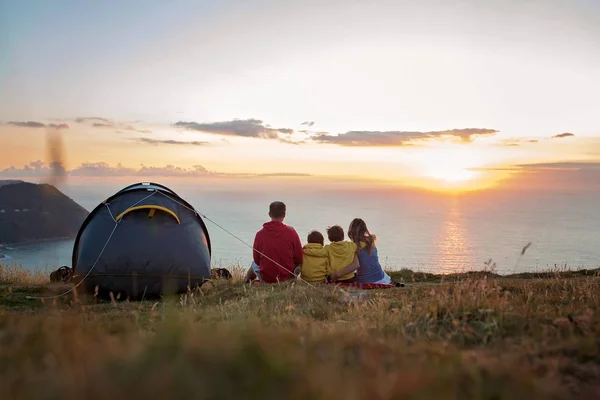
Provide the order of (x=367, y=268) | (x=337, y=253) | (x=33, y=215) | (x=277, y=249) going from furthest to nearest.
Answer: (x=33, y=215), (x=367, y=268), (x=337, y=253), (x=277, y=249)

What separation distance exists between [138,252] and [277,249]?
2.97 metres

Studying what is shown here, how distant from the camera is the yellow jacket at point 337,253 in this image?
37.9 ft

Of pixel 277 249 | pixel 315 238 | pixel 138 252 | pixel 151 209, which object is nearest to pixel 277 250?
pixel 277 249

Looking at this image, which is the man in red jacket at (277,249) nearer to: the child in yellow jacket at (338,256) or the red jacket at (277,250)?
the red jacket at (277,250)

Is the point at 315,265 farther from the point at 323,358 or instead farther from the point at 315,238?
the point at 323,358

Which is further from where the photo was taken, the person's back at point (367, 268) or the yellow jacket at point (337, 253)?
the person's back at point (367, 268)

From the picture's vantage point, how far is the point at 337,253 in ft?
38.0

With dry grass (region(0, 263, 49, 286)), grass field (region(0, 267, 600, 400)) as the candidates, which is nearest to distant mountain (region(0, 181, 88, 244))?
dry grass (region(0, 263, 49, 286))

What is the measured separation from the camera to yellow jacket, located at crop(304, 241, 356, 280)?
37.9 feet

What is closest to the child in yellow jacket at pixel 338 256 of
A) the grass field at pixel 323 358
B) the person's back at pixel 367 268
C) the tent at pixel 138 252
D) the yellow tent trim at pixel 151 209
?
the person's back at pixel 367 268

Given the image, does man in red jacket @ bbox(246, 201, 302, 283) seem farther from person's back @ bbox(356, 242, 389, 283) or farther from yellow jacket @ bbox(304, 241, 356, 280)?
person's back @ bbox(356, 242, 389, 283)

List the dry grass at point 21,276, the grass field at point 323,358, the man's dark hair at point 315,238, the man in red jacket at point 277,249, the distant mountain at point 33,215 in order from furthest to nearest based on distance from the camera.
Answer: the distant mountain at point 33,215 → the dry grass at point 21,276 → the man's dark hair at point 315,238 → the man in red jacket at point 277,249 → the grass field at point 323,358

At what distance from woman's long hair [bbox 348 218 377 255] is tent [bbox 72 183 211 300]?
3.41m

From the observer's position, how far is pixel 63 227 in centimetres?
8481
